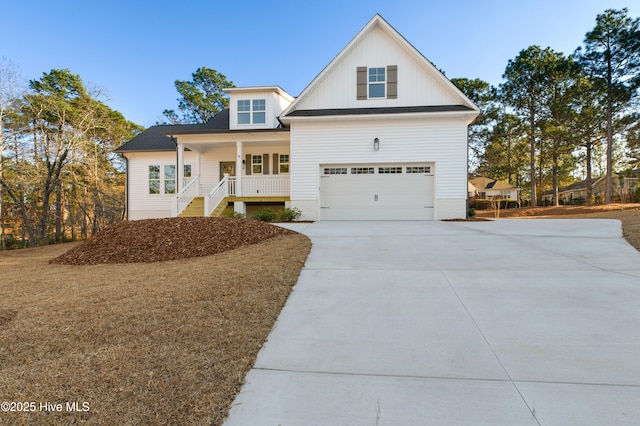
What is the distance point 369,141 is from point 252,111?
6316 millimetres

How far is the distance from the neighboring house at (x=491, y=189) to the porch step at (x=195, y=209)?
3316 cm

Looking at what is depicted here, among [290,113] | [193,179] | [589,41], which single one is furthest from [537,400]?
[589,41]

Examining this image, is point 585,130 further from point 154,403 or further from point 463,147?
point 154,403

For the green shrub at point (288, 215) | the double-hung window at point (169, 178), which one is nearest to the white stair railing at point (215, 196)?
the green shrub at point (288, 215)

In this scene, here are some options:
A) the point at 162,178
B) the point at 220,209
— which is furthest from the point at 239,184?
the point at 162,178

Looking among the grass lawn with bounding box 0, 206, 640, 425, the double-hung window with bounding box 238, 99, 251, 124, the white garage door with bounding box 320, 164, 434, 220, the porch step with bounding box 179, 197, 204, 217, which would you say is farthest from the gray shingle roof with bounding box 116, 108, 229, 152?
the grass lawn with bounding box 0, 206, 640, 425

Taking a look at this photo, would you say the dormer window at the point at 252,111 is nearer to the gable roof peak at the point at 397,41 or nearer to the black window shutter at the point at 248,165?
the black window shutter at the point at 248,165

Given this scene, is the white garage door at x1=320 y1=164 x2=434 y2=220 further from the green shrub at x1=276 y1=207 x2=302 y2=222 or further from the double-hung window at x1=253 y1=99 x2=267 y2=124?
the double-hung window at x1=253 y1=99 x2=267 y2=124

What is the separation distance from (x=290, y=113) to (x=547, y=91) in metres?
22.0

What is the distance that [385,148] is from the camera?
1295 centimetres

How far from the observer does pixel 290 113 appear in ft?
44.1

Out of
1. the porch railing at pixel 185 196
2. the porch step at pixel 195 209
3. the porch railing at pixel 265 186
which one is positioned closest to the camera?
the porch railing at pixel 185 196

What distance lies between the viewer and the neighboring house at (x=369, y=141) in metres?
12.8

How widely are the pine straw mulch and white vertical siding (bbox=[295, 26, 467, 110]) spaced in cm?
949
